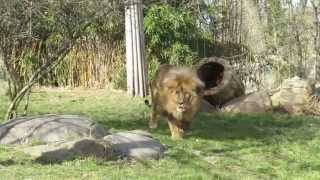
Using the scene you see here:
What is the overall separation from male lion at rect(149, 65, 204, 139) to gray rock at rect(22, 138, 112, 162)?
5.83ft

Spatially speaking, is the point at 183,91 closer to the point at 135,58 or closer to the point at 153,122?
the point at 153,122

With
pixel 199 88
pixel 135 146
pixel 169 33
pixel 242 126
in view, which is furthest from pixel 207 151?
pixel 169 33

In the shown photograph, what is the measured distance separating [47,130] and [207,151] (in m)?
2.05

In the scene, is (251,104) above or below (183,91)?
below

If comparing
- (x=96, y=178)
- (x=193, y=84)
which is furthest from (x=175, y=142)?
(x=96, y=178)

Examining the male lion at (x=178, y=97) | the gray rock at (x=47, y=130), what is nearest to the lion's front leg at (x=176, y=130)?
the male lion at (x=178, y=97)

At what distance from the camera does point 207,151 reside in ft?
28.2

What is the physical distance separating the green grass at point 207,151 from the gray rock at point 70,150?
0.15 m

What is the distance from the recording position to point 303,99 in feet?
42.9

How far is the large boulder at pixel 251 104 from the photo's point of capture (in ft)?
42.3

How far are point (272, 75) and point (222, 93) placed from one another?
384 centimetres

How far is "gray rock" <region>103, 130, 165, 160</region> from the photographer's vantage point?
7695 mm

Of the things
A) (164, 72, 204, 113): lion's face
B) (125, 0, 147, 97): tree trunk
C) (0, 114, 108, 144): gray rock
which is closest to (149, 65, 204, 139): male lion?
(164, 72, 204, 113): lion's face

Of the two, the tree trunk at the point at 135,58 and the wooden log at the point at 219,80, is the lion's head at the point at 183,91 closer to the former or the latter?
the wooden log at the point at 219,80
